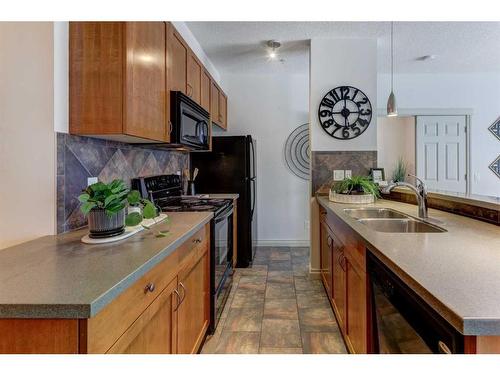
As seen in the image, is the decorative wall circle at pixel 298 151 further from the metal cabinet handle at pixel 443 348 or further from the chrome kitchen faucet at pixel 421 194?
the metal cabinet handle at pixel 443 348

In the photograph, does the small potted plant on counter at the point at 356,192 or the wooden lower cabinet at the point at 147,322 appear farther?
the small potted plant on counter at the point at 356,192

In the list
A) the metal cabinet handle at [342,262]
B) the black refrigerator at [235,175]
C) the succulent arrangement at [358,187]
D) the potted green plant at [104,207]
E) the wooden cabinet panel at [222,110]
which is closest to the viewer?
the potted green plant at [104,207]

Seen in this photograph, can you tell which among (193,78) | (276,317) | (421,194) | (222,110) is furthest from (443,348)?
(222,110)

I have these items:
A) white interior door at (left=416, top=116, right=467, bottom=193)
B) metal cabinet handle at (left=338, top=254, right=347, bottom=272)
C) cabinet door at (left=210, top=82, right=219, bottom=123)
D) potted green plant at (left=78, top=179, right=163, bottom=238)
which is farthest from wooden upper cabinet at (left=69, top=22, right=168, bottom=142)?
white interior door at (left=416, top=116, right=467, bottom=193)

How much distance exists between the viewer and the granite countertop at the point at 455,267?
2.16 ft

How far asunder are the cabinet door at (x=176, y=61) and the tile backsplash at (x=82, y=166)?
58cm

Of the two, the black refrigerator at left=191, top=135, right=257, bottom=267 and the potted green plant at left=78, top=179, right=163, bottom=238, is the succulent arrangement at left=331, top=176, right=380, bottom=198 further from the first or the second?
the potted green plant at left=78, top=179, right=163, bottom=238

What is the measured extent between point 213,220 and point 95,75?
1165 millimetres

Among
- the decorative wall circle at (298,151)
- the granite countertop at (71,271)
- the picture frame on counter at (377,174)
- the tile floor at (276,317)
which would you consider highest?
the decorative wall circle at (298,151)

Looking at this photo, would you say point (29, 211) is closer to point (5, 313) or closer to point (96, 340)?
point (5, 313)

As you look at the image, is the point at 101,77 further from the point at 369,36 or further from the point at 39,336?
the point at 369,36

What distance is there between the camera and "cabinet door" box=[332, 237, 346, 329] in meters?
1.86

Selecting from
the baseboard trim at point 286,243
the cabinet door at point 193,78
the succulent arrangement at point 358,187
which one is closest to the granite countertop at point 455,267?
the succulent arrangement at point 358,187

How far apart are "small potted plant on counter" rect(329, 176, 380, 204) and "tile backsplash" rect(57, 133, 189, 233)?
1.79m
